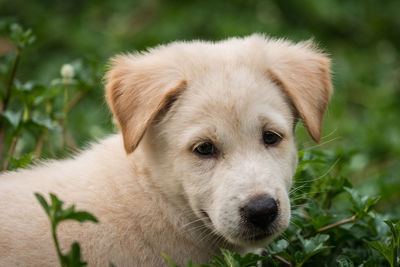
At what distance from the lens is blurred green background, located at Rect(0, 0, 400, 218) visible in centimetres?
852

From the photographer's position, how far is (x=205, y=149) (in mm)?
3889

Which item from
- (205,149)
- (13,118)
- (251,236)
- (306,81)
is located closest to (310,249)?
(251,236)

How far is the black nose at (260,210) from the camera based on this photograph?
358 cm

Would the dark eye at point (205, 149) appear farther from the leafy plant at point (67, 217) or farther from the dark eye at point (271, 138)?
the leafy plant at point (67, 217)

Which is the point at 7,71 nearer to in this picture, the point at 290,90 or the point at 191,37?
the point at 290,90

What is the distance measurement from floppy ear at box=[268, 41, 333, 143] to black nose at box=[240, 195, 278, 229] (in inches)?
28.1

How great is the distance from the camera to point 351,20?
10844mm

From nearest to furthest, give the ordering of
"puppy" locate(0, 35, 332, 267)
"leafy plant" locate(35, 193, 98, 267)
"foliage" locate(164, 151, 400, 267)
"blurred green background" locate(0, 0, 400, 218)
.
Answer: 1. "leafy plant" locate(35, 193, 98, 267)
2. "puppy" locate(0, 35, 332, 267)
3. "foliage" locate(164, 151, 400, 267)
4. "blurred green background" locate(0, 0, 400, 218)

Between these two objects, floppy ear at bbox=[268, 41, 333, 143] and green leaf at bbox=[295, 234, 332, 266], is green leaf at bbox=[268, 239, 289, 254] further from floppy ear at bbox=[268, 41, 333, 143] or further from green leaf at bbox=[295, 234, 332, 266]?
floppy ear at bbox=[268, 41, 333, 143]

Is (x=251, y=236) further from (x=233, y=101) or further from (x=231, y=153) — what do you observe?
(x=233, y=101)

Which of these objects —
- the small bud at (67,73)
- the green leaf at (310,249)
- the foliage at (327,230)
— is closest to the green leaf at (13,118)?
the small bud at (67,73)

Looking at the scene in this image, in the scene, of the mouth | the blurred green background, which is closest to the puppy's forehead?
the mouth

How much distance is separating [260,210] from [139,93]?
3.73 feet

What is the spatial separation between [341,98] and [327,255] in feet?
16.9
